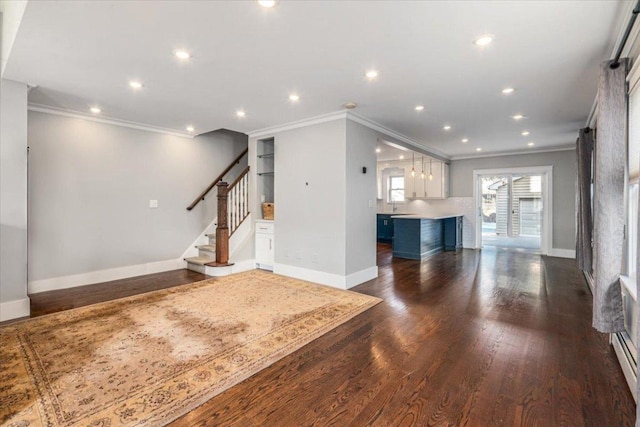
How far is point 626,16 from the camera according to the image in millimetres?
2090

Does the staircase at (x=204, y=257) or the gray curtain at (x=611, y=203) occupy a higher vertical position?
the gray curtain at (x=611, y=203)

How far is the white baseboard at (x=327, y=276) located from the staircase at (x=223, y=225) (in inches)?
36.5

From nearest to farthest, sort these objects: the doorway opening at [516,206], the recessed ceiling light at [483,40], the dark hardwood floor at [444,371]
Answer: the dark hardwood floor at [444,371] → the recessed ceiling light at [483,40] → the doorway opening at [516,206]

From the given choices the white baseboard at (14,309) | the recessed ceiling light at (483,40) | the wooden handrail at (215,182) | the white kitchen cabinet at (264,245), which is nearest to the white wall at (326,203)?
the white kitchen cabinet at (264,245)

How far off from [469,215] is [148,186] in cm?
793

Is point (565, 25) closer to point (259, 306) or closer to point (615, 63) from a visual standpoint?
point (615, 63)

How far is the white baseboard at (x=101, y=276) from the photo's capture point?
4236mm

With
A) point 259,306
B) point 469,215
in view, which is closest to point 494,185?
point 469,215

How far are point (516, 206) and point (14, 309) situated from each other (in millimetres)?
10296

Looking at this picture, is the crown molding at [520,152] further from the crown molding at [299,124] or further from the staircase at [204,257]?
the staircase at [204,257]

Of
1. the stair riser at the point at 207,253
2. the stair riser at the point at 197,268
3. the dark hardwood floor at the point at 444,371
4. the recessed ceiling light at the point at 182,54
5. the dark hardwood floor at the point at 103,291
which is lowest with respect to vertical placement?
the dark hardwood floor at the point at 444,371

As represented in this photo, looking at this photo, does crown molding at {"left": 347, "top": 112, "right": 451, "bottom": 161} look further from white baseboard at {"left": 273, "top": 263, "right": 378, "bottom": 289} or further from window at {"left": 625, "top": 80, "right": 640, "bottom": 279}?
window at {"left": 625, "top": 80, "right": 640, "bottom": 279}

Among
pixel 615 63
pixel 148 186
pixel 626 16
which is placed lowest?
pixel 148 186

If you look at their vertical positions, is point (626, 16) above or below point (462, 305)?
above
